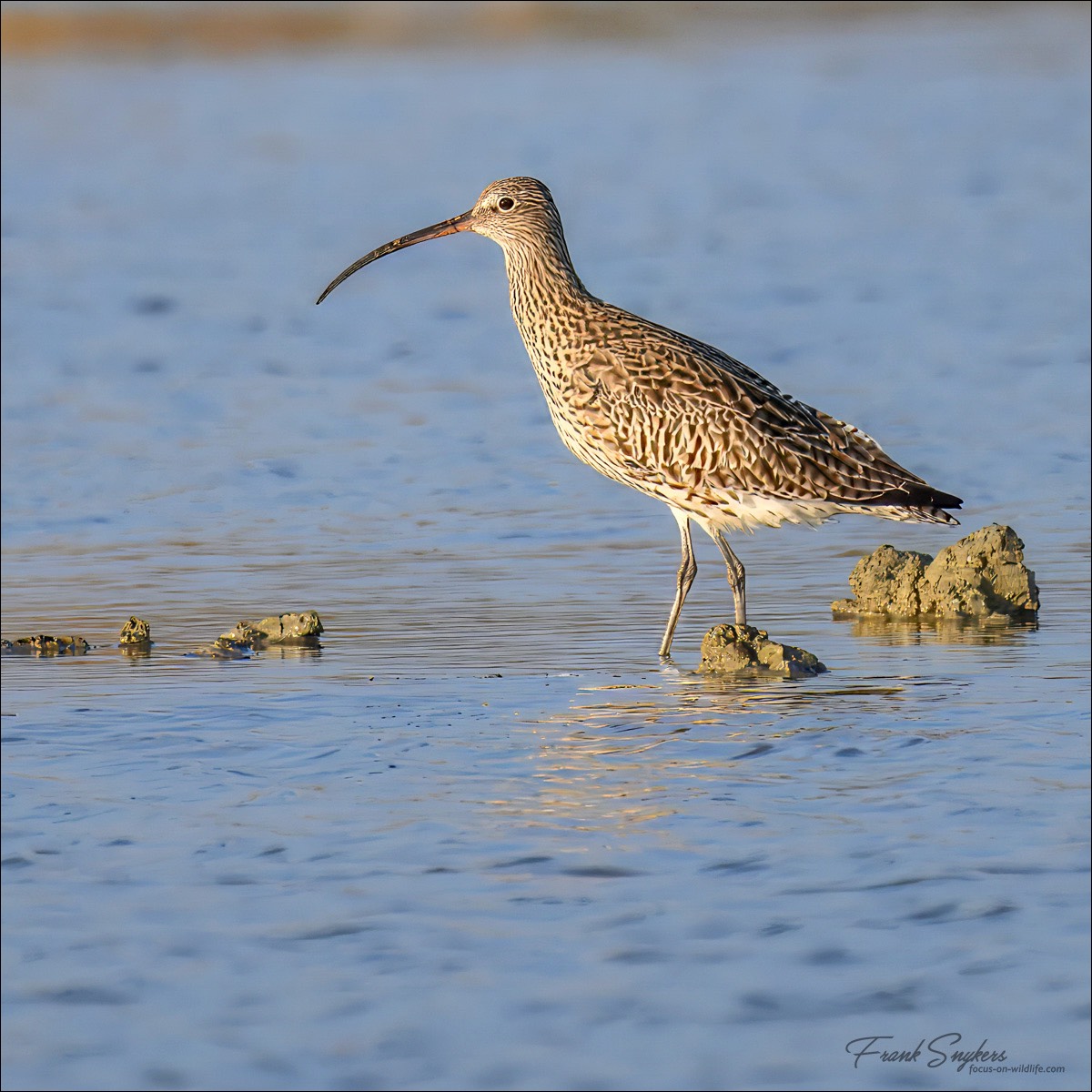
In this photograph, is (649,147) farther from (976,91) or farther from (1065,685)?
(1065,685)

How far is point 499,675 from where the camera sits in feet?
30.5

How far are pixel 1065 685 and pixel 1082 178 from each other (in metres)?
16.6

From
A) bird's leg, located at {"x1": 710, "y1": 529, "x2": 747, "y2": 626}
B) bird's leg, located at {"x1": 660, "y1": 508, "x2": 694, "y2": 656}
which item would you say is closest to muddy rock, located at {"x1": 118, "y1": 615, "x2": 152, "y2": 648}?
bird's leg, located at {"x1": 660, "y1": 508, "x2": 694, "y2": 656}

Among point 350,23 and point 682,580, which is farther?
point 350,23

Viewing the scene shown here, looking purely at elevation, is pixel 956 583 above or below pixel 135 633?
above

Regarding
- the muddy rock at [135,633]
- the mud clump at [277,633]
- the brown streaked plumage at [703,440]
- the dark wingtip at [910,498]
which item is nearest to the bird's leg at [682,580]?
the brown streaked plumage at [703,440]

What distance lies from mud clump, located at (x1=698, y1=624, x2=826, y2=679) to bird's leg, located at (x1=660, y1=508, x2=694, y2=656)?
499mm

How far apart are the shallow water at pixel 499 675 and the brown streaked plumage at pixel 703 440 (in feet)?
1.88

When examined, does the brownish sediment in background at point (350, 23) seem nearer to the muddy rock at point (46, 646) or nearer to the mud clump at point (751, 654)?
the muddy rock at point (46, 646)

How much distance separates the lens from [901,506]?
10.2m

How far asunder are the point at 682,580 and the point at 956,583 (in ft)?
4.27

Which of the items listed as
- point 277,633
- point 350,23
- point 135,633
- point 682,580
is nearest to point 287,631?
point 277,633

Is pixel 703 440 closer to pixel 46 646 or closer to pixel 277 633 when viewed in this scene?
pixel 277 633

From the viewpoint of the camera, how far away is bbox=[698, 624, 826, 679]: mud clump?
29.9 feet
